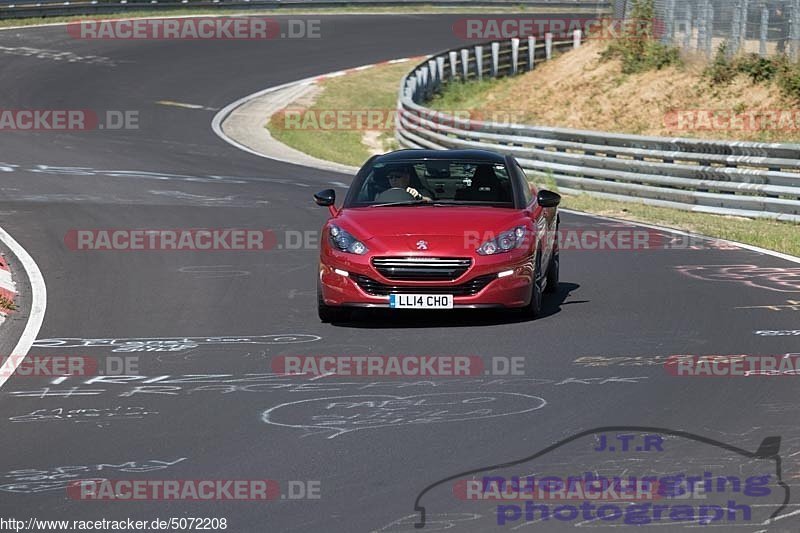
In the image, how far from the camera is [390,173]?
519 inches

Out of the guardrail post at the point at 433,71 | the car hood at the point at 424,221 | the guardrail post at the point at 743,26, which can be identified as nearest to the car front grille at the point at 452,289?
the car hood at the point at 424,221

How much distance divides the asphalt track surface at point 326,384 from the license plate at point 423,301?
215 mm

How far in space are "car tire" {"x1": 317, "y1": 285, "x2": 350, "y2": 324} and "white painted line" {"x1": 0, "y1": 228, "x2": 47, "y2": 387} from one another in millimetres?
2393

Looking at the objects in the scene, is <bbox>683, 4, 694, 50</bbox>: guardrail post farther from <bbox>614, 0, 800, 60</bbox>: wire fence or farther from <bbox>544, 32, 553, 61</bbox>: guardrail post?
<bbox>544, 32, 553, 61</bbox>: guardrail post

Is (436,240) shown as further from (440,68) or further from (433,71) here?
(440,68)

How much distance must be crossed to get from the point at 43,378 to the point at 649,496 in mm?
4973

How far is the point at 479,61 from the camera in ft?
137

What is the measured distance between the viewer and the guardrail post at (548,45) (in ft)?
141

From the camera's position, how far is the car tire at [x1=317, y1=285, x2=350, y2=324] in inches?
479

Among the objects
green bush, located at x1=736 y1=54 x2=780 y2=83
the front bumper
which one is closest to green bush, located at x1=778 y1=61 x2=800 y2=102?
green bush, located at x1=736 y1=54 x2=780 y2=83

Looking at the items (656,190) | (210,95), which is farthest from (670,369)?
(210,95)

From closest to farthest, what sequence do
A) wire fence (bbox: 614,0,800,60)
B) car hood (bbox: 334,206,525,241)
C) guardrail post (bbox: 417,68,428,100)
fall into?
1. car hood (bbox: 334,206,525,241)
2. wire fence (bbox: 614,0,800,60)
3. guardrail post (bbox: 417,68,428,100)

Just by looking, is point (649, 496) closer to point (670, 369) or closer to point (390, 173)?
point (670, 369)

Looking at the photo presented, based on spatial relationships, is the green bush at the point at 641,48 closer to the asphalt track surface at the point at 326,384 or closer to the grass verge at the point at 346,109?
the grass verge at the point at 346,109
